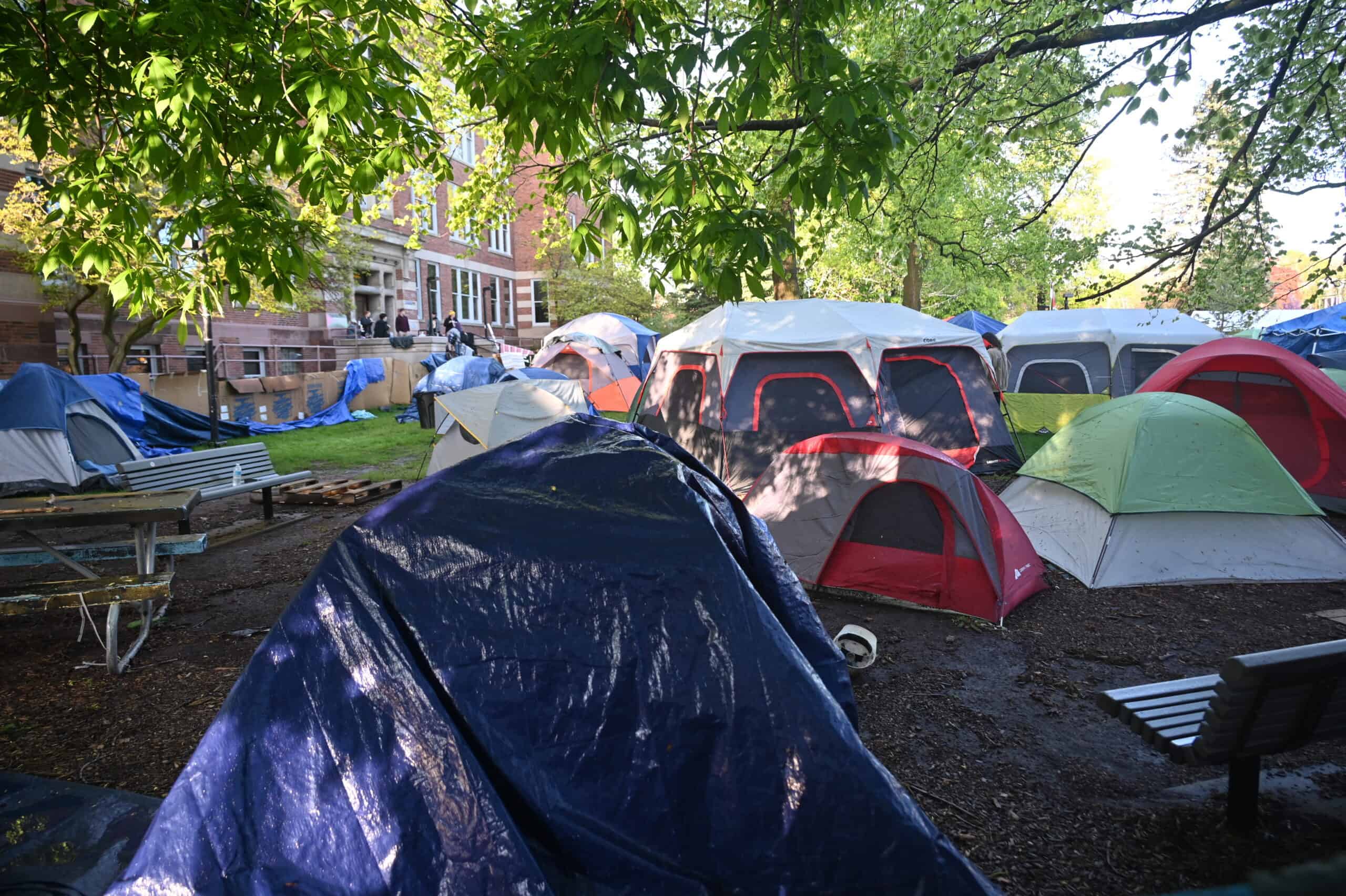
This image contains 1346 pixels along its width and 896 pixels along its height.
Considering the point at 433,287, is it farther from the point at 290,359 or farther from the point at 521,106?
the point at 521,106

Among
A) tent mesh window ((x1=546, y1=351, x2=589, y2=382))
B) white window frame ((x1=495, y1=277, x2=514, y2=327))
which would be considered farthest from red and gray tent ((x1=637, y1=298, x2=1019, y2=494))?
white window frame ((x1=495, y1=277, x2=514, y2=327))

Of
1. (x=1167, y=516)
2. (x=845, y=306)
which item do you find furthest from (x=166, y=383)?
(x=1167, y=516)

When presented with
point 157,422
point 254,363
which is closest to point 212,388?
point 157,422

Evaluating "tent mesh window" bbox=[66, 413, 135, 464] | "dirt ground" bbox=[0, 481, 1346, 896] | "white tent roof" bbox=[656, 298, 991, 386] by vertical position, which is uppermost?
"white tent roof" bbox=[656, 298, 991, 386]

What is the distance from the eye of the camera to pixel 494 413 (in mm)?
9672

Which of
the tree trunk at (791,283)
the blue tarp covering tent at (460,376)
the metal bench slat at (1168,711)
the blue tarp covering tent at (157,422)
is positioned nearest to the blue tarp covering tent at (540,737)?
the metal bench slat at (1168,711)

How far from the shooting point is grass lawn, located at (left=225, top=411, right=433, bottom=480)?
40.6 ft

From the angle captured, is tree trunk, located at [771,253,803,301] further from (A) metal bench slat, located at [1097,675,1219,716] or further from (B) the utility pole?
(A) metal bench slat, located at [1097,675,1219,716]

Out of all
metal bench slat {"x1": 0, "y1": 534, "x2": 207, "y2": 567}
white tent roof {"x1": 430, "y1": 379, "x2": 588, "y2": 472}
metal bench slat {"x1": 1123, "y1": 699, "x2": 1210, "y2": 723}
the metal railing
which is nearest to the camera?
metal bench slat {"x1": 1123, "y1": 699, "x2": 1210, "y2": 723}

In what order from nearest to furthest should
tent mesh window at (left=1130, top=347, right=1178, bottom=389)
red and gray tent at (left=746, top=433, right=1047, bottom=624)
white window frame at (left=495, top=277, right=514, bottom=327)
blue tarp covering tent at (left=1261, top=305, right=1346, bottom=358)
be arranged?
1. red and gray tent at (left=746, top=433, right=1047, bottom=624)
2. tent mesh window at (left=1130, top=347, right=1178, bottom=389)
3. blue tarp covering tent at (left=1261, top=305, right=1346, bottom=358)
4. white window frame at (left=495, top=277, right=514, bottom=327)

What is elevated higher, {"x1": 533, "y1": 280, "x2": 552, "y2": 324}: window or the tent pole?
{"x1": 533, "y1": 280, "x2": 552, "y2": 324}: window

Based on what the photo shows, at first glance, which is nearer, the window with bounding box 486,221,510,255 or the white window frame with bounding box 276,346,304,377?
the white window frame with bounding box 276,346,304,377

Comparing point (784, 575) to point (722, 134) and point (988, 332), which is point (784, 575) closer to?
point (722, 134)

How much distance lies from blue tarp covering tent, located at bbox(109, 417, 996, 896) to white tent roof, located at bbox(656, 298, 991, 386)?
289 inches
